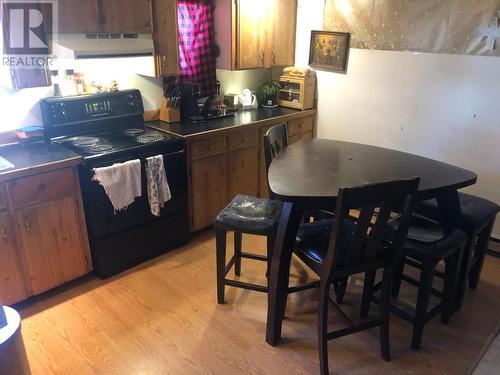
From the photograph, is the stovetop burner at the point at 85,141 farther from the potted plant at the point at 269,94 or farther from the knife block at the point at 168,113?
the potted plant at the point at 269,94

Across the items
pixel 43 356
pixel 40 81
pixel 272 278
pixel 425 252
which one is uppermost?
pixel 40 81

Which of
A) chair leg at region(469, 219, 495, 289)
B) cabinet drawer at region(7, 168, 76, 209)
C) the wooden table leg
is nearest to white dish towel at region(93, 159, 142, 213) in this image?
cabinet drawer at region(7, 168, 76, 209)

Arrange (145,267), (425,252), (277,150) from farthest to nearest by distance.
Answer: (145,267)
(277,150)
(425,252)

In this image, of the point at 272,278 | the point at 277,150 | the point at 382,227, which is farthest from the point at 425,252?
the point at 277,150

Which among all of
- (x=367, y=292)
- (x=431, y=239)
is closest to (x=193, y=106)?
(x=367, y=292)

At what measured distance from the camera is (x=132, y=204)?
280cm

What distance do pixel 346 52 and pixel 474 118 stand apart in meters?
1.19

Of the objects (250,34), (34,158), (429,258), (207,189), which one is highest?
(250,34)

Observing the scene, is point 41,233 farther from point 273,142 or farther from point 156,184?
point 273,142

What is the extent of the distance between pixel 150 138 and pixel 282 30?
1.73m

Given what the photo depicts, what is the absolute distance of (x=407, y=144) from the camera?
11.6ft

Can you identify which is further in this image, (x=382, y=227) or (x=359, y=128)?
(x=359, y=128)

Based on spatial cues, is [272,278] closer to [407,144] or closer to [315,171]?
[315,171]

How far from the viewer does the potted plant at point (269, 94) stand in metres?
4.05
